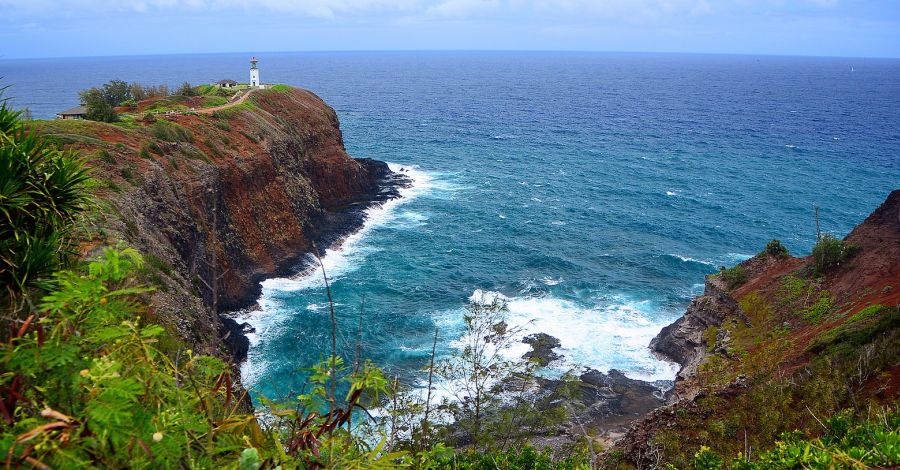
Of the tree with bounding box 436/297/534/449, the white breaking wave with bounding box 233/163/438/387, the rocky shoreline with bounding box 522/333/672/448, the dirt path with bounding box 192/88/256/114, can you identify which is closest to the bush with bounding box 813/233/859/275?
the rocky shoreline with bounding box 522/333/672/448

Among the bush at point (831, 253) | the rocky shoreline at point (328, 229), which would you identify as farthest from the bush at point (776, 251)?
the rocky shoreline at point (328, 229)

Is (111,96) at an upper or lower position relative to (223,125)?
upper

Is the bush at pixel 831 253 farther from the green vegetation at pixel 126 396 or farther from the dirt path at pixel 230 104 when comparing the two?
the dirt path at pixel 230 104

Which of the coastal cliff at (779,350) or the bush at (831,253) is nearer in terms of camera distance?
the coastal cliff at (779,350)

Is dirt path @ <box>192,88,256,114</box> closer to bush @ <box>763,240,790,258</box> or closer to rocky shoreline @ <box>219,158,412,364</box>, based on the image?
rocky shoreline @ <box>219,158,412,364</box>

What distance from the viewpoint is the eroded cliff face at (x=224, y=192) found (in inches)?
1083

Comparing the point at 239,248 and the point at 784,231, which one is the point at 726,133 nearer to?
the point at 784,231

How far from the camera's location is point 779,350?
83.8ft

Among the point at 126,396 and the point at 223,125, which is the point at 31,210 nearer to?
the point at 126,396

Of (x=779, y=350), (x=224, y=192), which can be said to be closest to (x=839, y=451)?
(x=779, y=350)

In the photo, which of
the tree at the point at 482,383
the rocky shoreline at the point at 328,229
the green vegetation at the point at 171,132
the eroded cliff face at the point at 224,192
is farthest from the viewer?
the green vegetation at the point at 171,132

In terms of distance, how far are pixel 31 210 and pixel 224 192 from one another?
35056 mm

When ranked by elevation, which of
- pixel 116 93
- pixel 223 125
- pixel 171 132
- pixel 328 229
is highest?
pixel 116 93

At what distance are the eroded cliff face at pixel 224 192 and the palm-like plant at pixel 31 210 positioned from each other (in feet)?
37.0
